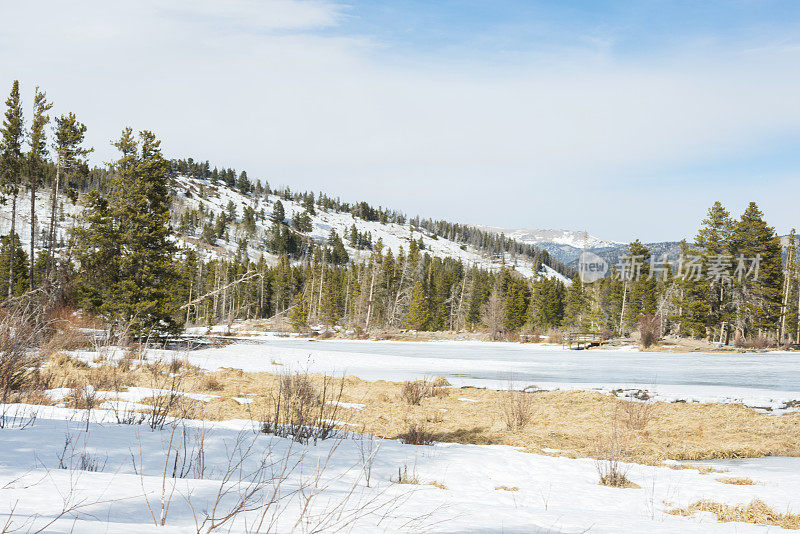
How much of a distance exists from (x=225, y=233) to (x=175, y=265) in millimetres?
115888

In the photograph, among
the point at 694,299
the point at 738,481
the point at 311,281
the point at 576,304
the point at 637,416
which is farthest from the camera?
the point at 311,281

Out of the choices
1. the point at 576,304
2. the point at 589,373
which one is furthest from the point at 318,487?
the point at 576,304

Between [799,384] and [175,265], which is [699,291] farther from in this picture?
[175,265]

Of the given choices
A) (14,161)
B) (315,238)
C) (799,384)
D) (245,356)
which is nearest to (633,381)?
(799,384)

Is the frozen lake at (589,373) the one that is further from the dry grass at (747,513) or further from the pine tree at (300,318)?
the pine tree at (300,318)

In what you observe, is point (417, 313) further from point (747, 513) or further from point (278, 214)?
point (278, 214)

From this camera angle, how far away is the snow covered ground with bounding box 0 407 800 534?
262 cm

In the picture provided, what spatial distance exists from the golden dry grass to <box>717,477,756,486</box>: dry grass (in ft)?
3.67

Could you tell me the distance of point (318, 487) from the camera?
3961 millimetres

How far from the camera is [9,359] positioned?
22.7 ft

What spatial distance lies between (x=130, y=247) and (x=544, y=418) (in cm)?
2168

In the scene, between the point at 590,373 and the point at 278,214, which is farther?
the point at 278,214

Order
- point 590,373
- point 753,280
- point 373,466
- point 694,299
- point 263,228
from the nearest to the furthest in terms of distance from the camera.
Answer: point 373,466, point 590,373, point 753,280, point 694,299, point 263,228

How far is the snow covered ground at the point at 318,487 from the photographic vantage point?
2.62m
